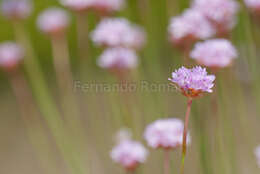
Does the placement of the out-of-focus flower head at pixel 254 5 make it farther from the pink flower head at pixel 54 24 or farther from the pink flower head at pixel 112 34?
the pink flower head at pixel 54 24

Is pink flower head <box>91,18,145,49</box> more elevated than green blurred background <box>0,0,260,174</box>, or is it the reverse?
pink flower head <box>91,18,145,49</box>

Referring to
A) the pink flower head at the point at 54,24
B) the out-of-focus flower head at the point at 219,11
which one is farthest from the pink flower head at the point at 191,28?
the pink flower head at the point at 54,24

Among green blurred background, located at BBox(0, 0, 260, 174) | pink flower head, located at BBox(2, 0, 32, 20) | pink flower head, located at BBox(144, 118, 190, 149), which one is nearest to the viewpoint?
pink flower head, located at BBox(144, 118, 190, 149)

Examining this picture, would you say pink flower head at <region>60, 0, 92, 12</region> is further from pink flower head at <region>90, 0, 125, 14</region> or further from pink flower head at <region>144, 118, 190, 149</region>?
pink flower head at <region>144, 118, 190, 149</region>

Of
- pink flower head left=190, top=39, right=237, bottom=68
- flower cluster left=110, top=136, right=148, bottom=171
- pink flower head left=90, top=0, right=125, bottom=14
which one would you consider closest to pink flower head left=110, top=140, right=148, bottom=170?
flower cluster left=110, top=136, right=148, bottom=171

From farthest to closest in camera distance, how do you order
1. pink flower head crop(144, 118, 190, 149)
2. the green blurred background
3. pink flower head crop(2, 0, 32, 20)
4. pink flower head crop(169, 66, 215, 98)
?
pink flower head crop(2, 0, 32, 20) < the green blurred background < pink flower head crop(144, 118, 190, 149) < pink flower head crop(169, 66, 215, 98)

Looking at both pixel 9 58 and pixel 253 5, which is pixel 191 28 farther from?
pixel 9 58
